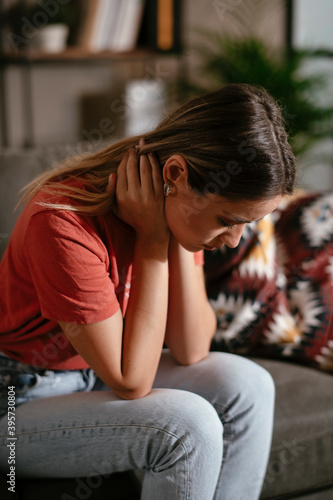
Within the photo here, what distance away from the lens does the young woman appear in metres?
0.89

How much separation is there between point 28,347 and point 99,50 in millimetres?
1761

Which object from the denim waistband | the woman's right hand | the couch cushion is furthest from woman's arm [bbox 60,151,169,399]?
the couch cushion

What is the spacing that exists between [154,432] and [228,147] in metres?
0.47

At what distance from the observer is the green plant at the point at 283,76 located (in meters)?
2.24

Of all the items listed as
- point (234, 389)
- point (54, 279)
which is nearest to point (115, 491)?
point (234, 389)

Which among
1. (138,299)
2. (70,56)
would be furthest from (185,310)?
(70,56)

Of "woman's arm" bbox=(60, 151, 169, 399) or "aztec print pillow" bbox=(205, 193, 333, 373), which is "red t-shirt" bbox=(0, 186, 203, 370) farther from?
"aztec print pillow" bbox=(205, 193, 333, 373)

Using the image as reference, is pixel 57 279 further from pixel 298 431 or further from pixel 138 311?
pixel 298 431

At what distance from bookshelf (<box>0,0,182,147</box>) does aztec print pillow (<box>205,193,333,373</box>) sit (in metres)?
1.31

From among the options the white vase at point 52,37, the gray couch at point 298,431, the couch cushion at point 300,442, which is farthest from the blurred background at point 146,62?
the couch cushion at point 300,442

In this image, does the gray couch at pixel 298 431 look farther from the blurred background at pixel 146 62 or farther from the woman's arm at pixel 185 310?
the blurred background at pixel 146 62

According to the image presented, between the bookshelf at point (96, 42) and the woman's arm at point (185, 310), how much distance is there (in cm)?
160

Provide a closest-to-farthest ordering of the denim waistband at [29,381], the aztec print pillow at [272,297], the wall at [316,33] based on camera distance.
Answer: the denim waistband at [29,381] → the aztec print pillow at [272,297] → the wall at [316,33]

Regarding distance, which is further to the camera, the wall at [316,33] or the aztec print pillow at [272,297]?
the wall at [316,33]
